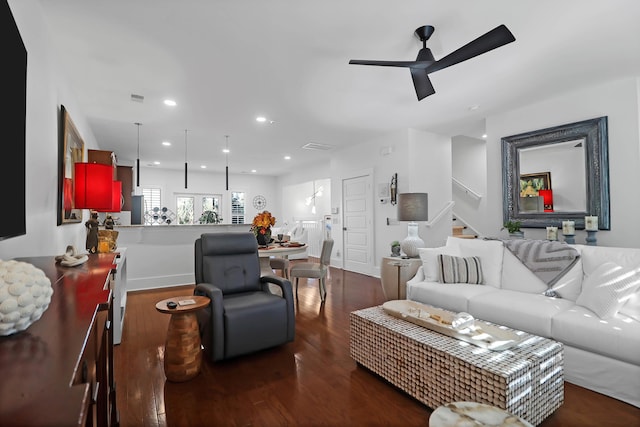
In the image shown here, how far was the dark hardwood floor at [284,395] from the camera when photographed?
1.82 metres

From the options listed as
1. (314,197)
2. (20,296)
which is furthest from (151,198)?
(20,296)

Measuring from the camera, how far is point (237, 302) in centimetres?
268

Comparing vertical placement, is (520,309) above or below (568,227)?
below

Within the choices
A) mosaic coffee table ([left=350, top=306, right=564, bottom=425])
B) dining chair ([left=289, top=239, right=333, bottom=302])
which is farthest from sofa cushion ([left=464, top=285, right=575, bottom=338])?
dining chair ([left=289, top=239, right=333, bottom=302])

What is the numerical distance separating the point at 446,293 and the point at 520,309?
0.66 meters

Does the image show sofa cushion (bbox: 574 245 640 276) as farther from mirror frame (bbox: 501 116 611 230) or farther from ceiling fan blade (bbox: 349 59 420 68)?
ceiling fan blade (bbox: 349 59 420 68)

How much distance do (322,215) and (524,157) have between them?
5.34m

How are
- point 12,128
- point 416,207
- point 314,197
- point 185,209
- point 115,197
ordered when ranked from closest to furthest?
point 12,128 < point 115,197 < point 416,207 < point 314,197 < point 185,209

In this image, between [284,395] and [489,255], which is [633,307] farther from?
[284,395]

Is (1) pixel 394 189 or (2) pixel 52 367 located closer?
(2) pixel 52 367

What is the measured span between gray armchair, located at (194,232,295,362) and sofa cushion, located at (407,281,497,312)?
142 cm

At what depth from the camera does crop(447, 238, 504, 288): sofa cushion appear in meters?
3.29

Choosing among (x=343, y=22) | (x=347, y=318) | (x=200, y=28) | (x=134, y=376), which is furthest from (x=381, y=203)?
(x=134, y=376)

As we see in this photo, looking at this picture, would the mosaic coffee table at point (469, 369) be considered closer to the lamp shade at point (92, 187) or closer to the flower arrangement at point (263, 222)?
the flower arrangement at point (263, 222)
